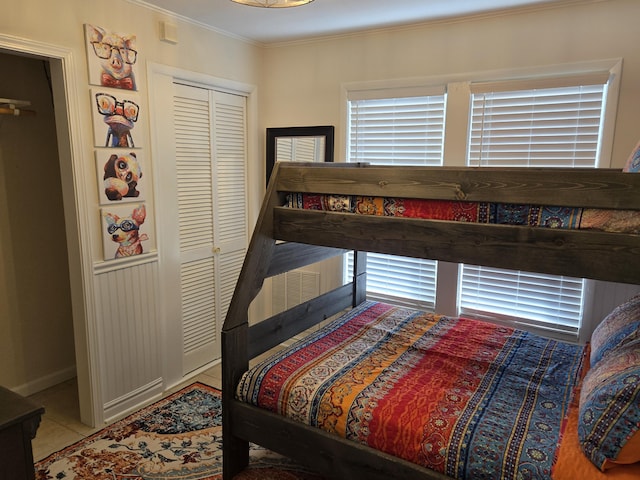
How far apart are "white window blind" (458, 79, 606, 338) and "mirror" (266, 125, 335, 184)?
109cm

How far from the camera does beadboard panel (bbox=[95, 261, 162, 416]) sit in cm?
273

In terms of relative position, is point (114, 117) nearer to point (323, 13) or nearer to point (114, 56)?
point (114, 56)

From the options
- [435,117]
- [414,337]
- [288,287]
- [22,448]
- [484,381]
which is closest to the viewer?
[22,448]

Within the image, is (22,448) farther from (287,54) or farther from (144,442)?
(287,54)

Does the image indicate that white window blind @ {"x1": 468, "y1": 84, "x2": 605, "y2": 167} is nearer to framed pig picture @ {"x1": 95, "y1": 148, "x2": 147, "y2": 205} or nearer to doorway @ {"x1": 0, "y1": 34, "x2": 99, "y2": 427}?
framed pig picture @ {"x1": 95, "y1": 148, "x2": 147, "y2": 205}

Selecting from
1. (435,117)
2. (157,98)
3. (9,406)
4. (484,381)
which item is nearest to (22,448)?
(9,406)

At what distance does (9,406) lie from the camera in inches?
57.4

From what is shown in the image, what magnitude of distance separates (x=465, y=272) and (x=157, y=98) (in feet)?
7.71

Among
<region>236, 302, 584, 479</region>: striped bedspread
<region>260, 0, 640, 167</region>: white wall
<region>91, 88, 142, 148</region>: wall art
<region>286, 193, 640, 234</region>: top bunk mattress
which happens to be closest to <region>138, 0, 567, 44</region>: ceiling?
<region>260, 0, 640, 167</region>: white wall

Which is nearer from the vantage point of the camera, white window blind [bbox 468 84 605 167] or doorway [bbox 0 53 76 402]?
white window blind [bbox 468 84 605 167]

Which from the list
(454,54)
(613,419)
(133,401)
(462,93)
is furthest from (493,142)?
(133,401)

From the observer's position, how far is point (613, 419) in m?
1.48

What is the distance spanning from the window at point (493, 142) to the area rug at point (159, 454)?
1491 mm

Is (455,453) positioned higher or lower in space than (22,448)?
lower
